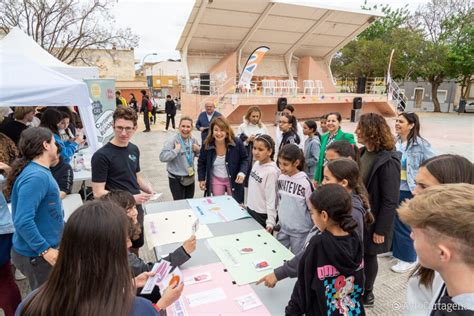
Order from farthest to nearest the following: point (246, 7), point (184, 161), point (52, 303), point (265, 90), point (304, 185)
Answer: point (265, 90), point (246, 7), point (184, 161), point (304, 185), point (52, 303)

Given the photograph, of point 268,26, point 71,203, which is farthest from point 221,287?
point 268,26

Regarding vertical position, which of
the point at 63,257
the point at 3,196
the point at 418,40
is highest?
the point at 418,40

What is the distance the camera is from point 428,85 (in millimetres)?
28344

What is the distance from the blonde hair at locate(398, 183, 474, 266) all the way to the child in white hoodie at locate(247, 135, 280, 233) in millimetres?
1779

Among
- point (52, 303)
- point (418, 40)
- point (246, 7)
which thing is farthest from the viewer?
point (418, 40)

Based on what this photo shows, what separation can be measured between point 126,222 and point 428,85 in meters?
34.1

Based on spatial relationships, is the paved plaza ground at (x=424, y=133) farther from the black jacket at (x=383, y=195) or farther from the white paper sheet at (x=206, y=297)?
the white paper sheet at (x=206, y=297)

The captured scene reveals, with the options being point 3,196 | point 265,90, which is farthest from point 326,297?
point 265,90

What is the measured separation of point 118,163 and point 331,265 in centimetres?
189

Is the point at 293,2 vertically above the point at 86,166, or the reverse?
the point at 293,2

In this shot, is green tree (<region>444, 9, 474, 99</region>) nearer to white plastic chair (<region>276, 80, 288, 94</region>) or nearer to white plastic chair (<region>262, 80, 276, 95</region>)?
white plastic chair (<region>276, 80, 288, 94</region>)

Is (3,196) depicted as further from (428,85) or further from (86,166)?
(428,85)

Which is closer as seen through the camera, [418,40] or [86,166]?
[86,166]

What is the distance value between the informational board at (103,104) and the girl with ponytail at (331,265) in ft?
21.1
